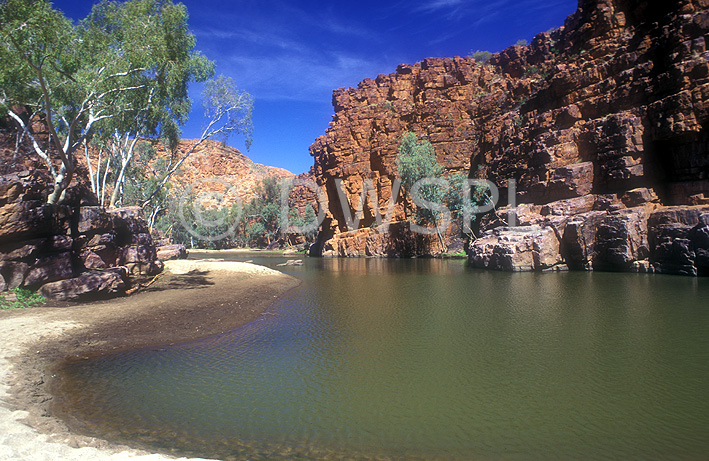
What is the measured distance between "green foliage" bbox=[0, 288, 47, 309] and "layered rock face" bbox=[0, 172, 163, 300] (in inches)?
10.4

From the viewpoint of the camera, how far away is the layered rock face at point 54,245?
12297 mm

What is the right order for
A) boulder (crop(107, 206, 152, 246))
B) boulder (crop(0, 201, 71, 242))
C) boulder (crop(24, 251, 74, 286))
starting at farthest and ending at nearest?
boulder (crop(107, 206, 152, 246)) < boulder (crop(24, 251, 74, 286)) < boulder (crop(0, 201, 71, 242))

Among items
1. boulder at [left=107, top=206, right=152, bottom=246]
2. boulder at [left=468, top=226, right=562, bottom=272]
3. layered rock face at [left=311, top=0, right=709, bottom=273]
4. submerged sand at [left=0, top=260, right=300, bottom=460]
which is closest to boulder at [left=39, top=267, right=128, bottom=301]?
submerged sand at [left=0, top=260, right=300, bottom=460]

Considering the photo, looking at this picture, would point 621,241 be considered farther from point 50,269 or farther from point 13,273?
point 13,273

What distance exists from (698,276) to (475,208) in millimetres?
21357

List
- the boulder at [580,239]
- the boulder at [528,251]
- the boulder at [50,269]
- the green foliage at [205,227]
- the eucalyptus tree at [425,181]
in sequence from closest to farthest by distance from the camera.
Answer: the boulder at [50,269]
the boulder at [580,239]
the boulder at [528,251]
the eucalyptus tree at [425,181]
the green foliage at [205,227]

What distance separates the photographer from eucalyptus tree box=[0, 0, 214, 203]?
13023mm

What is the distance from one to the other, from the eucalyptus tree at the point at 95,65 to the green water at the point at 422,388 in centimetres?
1103

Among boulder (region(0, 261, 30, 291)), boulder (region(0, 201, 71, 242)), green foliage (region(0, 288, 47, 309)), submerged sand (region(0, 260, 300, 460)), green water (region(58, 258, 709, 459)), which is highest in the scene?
boulder (region(0, 201, 71, 242))

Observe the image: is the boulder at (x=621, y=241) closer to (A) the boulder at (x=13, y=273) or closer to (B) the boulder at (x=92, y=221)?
(B) the boulder at (x=92, y=221)

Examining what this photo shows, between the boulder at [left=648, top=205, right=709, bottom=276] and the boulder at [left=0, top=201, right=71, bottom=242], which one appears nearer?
the boulder at [left=0, top=201, right=71, bottom=242]

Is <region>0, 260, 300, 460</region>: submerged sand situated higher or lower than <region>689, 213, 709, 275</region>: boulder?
lower

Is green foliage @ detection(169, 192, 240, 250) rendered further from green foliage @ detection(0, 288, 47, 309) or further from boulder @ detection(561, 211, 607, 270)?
boulder @ detection(561, 211, 607, 270)

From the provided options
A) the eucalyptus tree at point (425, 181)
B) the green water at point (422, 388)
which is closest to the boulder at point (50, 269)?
the green water at point (422, 388)
